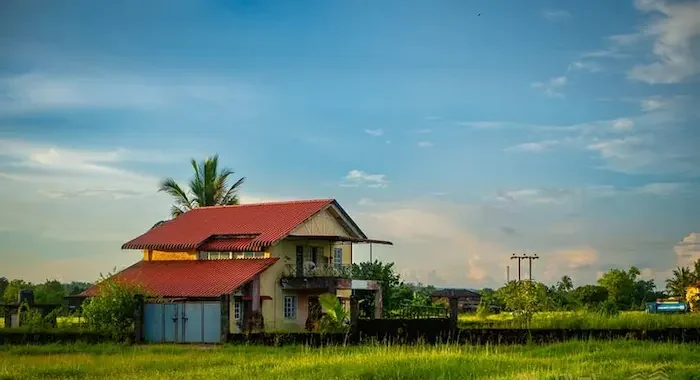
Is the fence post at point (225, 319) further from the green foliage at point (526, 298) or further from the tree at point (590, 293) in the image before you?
the tree at point (590, 293)

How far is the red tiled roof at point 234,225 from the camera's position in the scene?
132 ft

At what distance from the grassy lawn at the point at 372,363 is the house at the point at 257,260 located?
12.9 m

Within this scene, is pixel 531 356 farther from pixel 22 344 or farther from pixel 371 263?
pixel 371 263

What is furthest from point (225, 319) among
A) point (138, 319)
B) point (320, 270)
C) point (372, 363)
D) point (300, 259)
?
point (300, 259)

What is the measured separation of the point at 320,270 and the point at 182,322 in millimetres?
10413

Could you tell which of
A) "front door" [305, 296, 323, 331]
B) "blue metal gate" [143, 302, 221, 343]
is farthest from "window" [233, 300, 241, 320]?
"blue metal gate" [143, 302, 221, 343]

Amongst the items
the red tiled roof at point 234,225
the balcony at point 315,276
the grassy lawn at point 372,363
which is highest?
the red tiled roof at point 234,225

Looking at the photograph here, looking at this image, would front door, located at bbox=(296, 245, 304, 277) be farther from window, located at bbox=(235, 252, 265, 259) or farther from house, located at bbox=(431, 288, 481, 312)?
house, located at bbox=(431, 288, 481, 312)

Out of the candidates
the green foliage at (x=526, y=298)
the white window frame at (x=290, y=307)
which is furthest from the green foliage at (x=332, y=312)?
the green foliage at (x=526, y=298)

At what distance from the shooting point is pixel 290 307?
40688mm

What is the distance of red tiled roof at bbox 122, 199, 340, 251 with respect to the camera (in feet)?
132

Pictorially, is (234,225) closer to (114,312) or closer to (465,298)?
(114,312)

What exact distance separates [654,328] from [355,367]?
9574 mm

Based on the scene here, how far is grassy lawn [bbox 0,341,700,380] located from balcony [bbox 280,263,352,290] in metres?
14.9
